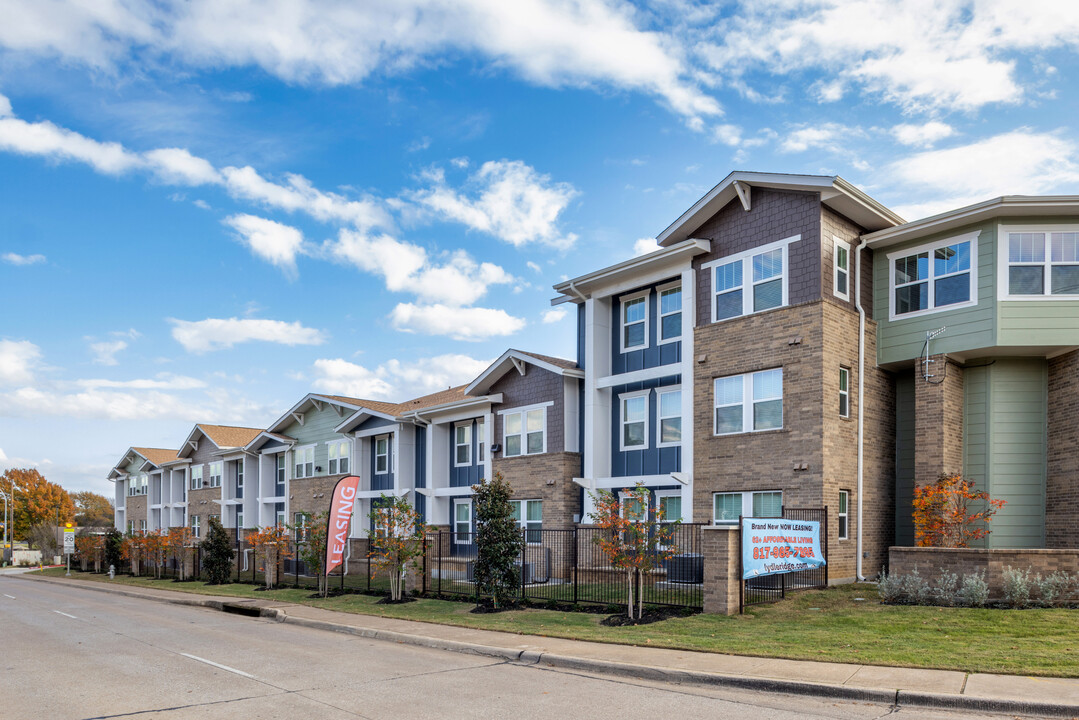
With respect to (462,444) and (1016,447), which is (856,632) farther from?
(462,444)

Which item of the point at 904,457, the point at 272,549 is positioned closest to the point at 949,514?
the point at 904,457

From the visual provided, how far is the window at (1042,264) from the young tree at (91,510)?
4832 inches

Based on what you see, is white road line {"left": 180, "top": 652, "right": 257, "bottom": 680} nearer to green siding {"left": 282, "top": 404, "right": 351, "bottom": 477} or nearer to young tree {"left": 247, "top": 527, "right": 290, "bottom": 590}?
young tree {"left": 247, "top": 527, "right": 290, "bottom": 590}

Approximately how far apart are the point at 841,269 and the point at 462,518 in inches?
715

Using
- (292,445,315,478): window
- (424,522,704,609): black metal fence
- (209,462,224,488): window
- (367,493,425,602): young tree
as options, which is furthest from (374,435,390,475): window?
(209,462,224,488): window

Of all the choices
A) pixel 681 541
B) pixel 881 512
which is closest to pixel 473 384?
pixel 681 541

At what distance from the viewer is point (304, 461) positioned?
43.4 meters

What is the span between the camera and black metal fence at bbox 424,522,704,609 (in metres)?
18.8

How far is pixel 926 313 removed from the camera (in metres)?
21.1

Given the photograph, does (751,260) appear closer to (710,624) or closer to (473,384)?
(710,624)

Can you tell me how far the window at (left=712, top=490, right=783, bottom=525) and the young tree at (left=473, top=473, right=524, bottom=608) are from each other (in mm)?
5202

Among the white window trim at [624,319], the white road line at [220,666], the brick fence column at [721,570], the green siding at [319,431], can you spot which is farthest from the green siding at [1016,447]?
the green siding at [319,431]

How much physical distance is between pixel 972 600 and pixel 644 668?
7.01 meters

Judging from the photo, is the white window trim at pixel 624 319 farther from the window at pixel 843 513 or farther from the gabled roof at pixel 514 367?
the window at pixel 843 513
